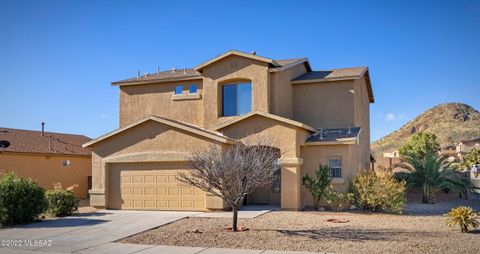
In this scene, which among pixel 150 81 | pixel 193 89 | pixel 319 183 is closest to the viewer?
pixel 319 183

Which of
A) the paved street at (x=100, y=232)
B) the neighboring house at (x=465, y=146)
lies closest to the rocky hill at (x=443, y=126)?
the neighboring house at (x=465, y=146)

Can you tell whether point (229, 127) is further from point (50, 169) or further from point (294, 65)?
point (50, 169)

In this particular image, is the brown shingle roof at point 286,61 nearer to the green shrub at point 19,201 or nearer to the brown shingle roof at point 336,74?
the brown shingle roof at point 336,74

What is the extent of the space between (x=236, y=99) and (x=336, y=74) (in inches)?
218

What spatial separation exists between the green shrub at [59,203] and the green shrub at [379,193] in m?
12.2

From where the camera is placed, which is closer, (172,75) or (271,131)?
(271,131)

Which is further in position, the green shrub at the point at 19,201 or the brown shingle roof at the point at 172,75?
the brown shingle roof at the point at 172,75

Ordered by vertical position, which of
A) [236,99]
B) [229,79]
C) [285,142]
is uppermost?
[229,79]

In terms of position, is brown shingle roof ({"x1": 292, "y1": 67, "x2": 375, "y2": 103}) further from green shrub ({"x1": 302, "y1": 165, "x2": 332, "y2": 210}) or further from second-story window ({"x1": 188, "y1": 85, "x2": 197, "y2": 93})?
green shrub ({"x1": 302, "y1": 165, "x2": 332, "y2": 210})

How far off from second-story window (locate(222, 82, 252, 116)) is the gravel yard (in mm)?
7506

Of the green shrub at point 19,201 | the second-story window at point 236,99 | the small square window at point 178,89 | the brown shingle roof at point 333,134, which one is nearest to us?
the green shrub at point 19,201

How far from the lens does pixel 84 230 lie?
15797 millimetres

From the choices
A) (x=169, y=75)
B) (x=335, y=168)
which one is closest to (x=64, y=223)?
(x=335, y=168)

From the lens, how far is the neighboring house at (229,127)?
68.7ft
